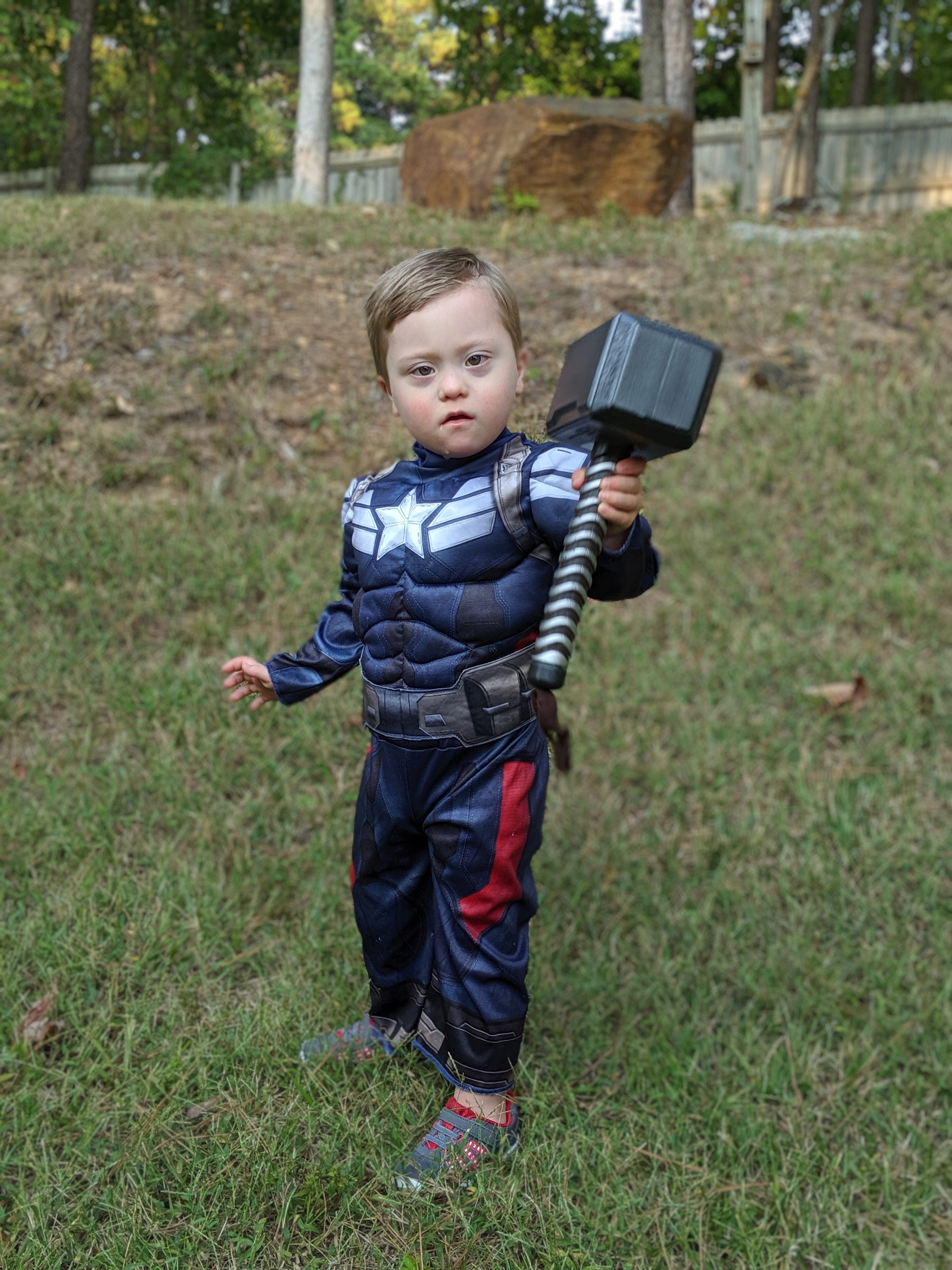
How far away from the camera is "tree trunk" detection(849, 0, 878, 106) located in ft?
48.2

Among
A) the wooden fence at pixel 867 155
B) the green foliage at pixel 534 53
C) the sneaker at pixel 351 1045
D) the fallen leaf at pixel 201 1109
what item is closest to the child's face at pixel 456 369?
the sneaker at pixel 351 1045

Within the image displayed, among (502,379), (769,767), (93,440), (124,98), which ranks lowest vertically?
(769,767)

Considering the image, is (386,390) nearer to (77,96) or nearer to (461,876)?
(461,876)

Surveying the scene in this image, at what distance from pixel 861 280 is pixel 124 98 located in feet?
50.7

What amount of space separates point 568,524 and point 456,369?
0.35 m

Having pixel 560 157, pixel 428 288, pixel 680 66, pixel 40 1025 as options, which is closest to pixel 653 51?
pixel 680 66

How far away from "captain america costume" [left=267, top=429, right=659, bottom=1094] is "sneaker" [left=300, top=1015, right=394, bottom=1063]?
0.19 metres

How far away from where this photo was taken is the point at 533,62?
54.2ft

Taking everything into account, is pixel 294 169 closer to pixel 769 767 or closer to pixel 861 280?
pixel 861 280

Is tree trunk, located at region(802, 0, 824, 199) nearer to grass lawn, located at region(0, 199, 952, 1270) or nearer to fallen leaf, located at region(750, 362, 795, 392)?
grass lawn, located at region(0, 199, 952, 1270)

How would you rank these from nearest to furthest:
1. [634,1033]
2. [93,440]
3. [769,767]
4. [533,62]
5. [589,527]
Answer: [589,527]
[634,1033]
[769,767]
[93,440]
[533,62]

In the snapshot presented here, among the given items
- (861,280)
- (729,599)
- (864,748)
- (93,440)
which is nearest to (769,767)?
(864,748)

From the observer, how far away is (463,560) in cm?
195

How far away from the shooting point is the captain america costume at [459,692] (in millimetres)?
1938
